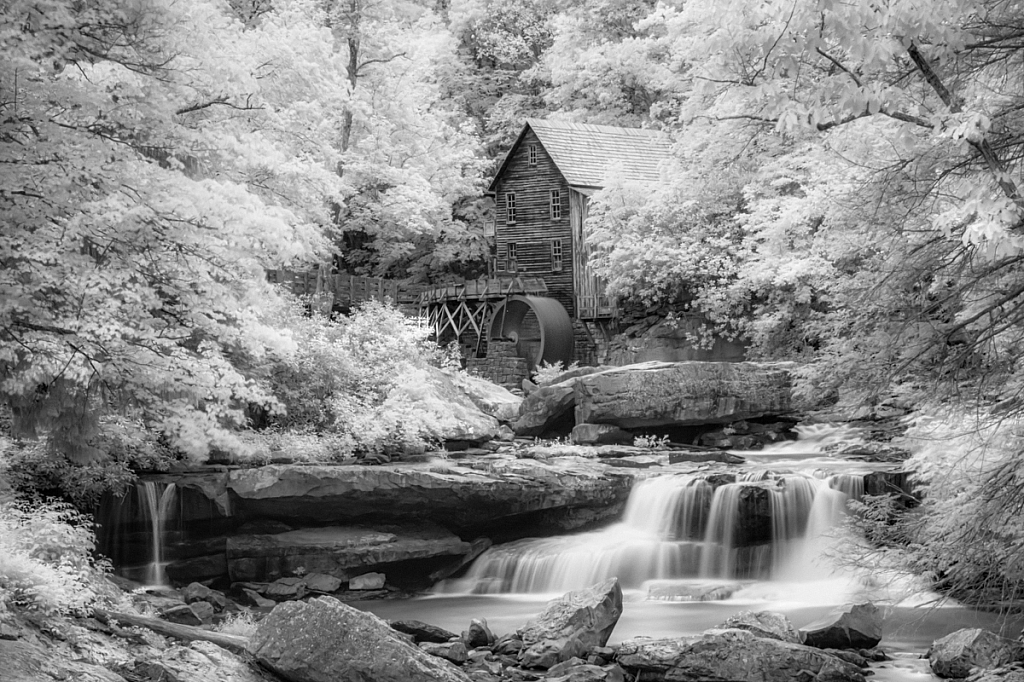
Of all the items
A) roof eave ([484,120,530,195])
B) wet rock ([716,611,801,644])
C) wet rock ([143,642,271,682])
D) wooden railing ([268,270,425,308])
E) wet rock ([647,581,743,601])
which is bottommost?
wet rock ([647,581,743,601])

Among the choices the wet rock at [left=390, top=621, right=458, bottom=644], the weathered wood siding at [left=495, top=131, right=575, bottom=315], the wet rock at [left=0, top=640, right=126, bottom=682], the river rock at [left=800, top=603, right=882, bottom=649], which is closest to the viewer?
the wet rock at [left=0, top=640, right=126, bottom=682]

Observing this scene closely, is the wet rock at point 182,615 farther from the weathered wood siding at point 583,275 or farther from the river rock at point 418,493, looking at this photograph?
the weathered wood siding at point 583,275

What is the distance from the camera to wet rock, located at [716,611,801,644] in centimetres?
902

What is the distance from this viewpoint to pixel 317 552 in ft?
41.4

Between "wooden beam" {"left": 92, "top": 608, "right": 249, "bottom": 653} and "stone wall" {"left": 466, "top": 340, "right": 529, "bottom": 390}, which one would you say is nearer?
"wooden beam" {"left": 92, "top": 608, "right": 249, "bottom": 653}

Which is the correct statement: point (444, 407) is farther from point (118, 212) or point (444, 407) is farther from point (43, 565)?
point (118, 212)

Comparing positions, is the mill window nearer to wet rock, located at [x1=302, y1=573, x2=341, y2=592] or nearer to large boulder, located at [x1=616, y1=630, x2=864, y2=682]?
wet rock, located at [x1=302, y1=573, x2=341, y2=592]

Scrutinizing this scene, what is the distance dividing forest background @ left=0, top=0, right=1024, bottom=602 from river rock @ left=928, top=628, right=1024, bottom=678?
487mm

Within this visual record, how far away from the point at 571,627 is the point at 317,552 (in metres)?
4.43

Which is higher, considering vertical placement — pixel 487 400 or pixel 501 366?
pixel 501 366

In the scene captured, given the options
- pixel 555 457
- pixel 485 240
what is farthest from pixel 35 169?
pixel 485 240

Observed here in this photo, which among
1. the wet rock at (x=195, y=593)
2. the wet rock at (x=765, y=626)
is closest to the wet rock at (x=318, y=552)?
the wet rock at (x=195, y=593)

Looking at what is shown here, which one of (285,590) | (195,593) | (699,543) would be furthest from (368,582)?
(699,543)

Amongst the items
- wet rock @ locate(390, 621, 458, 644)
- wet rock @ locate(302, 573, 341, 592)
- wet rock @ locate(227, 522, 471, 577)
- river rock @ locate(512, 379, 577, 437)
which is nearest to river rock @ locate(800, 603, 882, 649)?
wet rock @ locate(390, 621, 458, 644)
